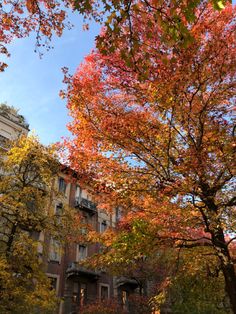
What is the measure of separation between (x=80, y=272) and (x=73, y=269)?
868 millimetres

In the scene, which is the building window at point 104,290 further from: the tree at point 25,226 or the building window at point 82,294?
the tree at point 25,226

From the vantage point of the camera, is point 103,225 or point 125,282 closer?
point 125,282

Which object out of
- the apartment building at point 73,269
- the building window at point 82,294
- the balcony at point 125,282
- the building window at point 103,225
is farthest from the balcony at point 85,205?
the building window at point 82,294

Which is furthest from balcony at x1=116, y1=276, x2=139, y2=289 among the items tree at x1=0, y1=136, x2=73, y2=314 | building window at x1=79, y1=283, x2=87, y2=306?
tree at x1=0, y1=136, x2=73, y2=314

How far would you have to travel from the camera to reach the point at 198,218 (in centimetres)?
1074

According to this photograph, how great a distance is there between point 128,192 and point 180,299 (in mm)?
13886

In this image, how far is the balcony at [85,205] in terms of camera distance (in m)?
30.9

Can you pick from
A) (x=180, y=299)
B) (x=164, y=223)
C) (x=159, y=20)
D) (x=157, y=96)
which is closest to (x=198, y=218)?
(x=164, y=223)

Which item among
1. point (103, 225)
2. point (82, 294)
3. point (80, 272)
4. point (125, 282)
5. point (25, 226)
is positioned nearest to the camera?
point (25, 226)

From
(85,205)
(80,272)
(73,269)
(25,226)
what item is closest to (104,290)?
(80,272)

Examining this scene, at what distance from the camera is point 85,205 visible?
31391mm

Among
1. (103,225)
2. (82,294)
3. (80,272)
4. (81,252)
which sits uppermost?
(103,225)

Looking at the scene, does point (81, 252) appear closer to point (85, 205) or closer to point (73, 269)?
point (73, 269)

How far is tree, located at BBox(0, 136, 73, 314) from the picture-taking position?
47.0 feet
